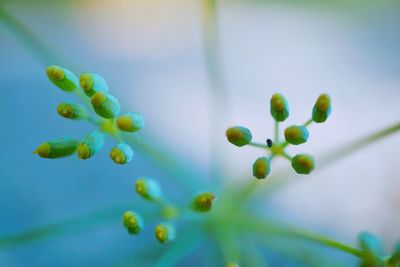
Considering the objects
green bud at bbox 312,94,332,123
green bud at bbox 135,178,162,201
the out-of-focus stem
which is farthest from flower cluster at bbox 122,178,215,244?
the out-of-focus stem

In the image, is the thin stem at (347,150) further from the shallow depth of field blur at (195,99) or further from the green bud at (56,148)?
the green bud at (56,148)

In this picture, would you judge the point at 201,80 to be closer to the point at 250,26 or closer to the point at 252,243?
the point at 250,26

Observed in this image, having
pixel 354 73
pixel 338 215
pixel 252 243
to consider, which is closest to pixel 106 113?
pixel 252 243

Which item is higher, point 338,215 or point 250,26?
point 250,26

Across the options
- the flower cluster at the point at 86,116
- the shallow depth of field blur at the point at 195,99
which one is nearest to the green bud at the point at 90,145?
the flower cluster at the point at 86,116

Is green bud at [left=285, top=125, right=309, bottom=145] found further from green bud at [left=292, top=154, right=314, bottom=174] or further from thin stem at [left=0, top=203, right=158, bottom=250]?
thin stem at [left=0, top=203, right=158, bottom=250]
